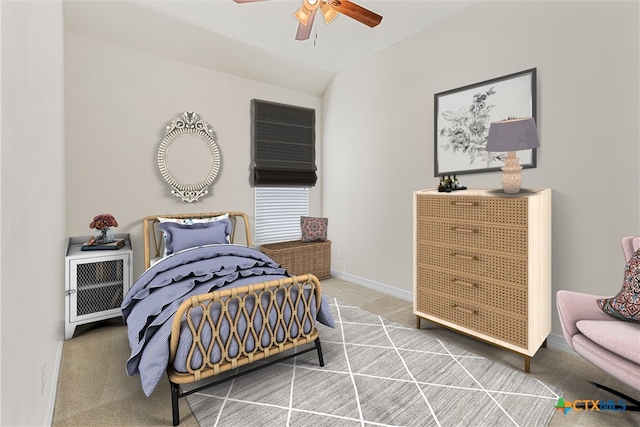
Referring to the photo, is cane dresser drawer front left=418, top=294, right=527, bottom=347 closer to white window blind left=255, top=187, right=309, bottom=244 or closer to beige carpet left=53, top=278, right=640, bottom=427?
beige carpet left=53, top=278, right=640, bottom=427

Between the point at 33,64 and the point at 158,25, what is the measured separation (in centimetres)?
227

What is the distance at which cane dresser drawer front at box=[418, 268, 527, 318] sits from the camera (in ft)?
7.39

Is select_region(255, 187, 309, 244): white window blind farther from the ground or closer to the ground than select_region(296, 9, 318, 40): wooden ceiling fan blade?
closer to the ground

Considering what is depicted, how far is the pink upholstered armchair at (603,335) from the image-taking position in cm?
155

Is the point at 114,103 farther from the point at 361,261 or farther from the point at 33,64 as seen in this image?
the point at 361,261

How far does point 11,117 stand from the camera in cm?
106

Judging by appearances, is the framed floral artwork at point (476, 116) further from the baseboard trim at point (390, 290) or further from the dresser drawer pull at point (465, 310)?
Answer: the baseboard trim at point (390, 290)

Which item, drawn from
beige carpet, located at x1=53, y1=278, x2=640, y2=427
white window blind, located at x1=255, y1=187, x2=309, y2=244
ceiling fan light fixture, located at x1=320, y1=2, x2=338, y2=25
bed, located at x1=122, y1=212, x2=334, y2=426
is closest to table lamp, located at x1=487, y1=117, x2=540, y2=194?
beige carpet, located at x1=53, y1=278, x2=640, y2=427

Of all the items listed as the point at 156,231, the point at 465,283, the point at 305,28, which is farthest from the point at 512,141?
the point at 156,231

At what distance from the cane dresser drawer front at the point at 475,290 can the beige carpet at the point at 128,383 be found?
16.9 inches

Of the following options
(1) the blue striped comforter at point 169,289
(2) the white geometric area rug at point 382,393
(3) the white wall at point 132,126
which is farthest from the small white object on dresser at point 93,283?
(2) the white geometric area rug at point 382,393

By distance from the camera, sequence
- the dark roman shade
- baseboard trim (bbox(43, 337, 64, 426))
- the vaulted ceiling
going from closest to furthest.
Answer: baseboard trim (bbox(43, 337, 64, 426)) → the vaulted ceiling → the dark roman shade

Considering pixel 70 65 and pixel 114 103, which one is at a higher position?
pixel 70 65

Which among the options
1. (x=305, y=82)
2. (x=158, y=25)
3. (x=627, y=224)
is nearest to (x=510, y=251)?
(x=627, y=224)
